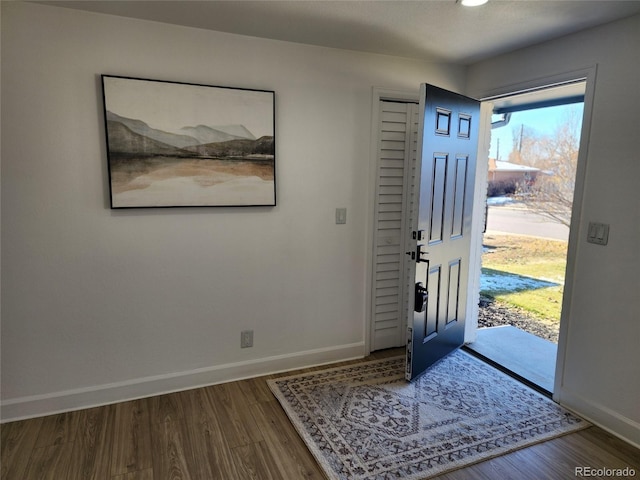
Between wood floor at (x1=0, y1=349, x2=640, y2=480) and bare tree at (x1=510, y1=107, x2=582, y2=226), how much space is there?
4094mm

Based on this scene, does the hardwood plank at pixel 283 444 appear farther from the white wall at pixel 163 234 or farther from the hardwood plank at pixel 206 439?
the white wall at pixel 163 234

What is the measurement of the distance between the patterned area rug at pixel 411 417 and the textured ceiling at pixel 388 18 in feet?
7.43

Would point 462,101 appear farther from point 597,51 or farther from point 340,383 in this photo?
point 340,383

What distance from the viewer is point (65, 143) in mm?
2137

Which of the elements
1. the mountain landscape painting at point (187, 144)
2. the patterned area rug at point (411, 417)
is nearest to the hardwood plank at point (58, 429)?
the patterned area rug at point (411, 417)

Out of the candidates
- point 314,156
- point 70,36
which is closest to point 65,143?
point 70,36

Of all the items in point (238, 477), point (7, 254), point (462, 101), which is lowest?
point (238, 477)

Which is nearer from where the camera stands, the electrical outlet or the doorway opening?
the electrical outlet

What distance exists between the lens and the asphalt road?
228 inches

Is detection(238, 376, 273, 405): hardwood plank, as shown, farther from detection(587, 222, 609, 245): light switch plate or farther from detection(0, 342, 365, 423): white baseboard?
detection(587, 222, 609, 245): light switch plate

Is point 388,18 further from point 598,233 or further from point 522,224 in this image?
point 522,224

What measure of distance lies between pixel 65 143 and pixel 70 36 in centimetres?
57

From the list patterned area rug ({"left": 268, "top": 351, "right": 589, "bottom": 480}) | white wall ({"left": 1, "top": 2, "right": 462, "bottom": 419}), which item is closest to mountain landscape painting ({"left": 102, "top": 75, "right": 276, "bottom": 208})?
white wall ({"left": 1, "top": 2, "right": 462, "bottom": 419})

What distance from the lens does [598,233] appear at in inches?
87.4
